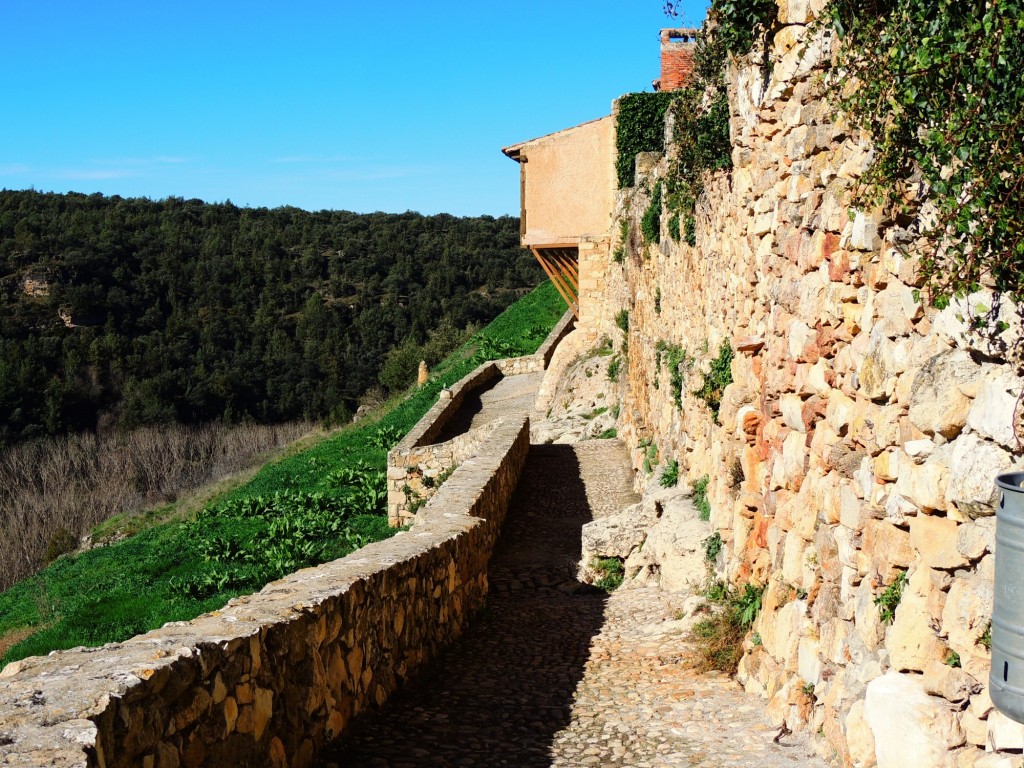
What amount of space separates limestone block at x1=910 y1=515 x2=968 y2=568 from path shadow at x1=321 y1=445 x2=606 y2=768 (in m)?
2.15

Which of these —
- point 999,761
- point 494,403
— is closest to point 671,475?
point 999,761

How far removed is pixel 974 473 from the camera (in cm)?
302

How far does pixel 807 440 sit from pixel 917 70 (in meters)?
1.97

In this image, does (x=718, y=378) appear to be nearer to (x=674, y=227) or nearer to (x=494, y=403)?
(x=674, y=227)

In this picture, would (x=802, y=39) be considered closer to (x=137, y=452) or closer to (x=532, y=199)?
(x=532, y=199)

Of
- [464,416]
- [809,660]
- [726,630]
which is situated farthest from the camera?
[464,416]

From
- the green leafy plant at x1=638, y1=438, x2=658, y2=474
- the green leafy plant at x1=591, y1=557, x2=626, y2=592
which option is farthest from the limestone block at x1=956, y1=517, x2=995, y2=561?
the green leafy plant at x1=638, y1=438, x2=658, y2=474

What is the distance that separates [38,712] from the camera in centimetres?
290

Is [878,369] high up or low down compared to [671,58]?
down

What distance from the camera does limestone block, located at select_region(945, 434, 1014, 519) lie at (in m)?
2.94

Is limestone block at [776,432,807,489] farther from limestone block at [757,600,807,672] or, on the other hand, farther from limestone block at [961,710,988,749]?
limestone block at [961,710,988,749]

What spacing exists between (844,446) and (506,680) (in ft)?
9.32

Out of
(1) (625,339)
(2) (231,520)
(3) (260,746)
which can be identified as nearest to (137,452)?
(2) (231,520)

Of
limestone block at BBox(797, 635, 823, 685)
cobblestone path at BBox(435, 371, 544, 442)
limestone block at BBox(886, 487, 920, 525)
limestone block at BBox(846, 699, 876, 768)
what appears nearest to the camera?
limestone block at BBox(886, 487, 920, 525)
